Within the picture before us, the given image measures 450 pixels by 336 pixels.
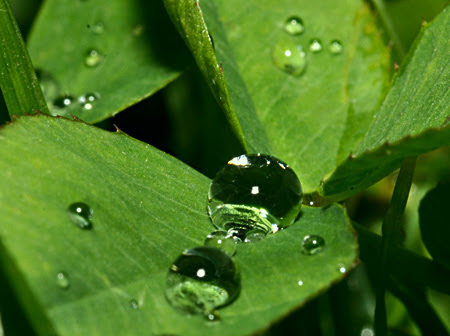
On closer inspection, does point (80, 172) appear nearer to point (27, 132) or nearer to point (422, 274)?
point (27, 132)

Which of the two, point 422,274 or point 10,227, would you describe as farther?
point 422,274

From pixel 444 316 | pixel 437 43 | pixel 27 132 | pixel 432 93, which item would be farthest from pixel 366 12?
pixel 27 132

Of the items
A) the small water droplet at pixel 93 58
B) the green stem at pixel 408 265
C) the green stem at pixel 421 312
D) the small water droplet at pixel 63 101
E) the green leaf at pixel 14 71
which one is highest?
the green leaf at pixel 14 71

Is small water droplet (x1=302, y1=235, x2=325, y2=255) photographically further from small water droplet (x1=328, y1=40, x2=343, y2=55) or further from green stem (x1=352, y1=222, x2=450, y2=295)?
small water droplet (x1=328, y1=40, x2=343, y2=55)

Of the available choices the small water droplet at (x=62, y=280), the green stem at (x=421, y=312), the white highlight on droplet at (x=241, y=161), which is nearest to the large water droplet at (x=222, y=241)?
the white highlight on droplet at (x=241, y=161)

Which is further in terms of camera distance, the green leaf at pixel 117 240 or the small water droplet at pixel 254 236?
the small water droplet at pixel 254 236

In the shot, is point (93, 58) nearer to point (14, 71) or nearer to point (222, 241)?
point (14, 71)

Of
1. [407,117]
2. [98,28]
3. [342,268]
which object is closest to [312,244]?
[342,268]

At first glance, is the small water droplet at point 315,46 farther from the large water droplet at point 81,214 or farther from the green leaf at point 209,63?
the large water droplet at point 81,214

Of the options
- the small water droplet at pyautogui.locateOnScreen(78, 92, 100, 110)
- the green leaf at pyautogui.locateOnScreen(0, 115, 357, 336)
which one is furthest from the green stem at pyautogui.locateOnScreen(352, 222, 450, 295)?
the small water droplet at pyautogui.locateOnScreen(78, 92, 100, 110)
